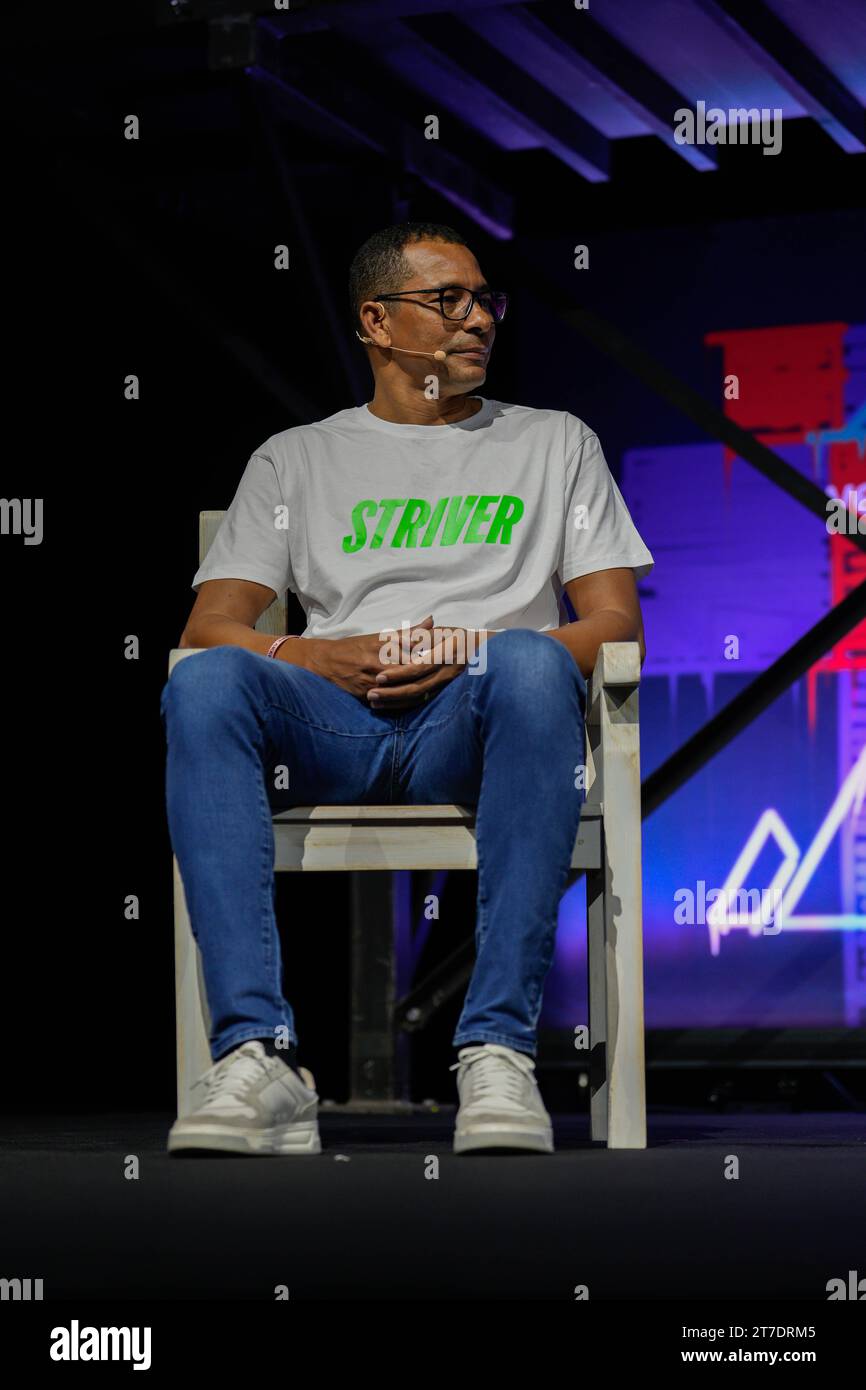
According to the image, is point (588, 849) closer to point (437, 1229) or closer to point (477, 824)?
point (477, 824)

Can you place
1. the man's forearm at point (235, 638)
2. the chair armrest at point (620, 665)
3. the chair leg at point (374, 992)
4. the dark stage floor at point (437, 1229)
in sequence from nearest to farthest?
the dark stage floor at point (437, 1229)
the chair armrest at point (620, 665)
the man's forearm at point (235, 638)
the chair leg at point (374, 992)

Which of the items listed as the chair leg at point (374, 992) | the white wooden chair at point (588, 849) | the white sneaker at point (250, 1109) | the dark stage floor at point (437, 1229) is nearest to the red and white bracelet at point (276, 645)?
the white wooden chair at point (588, 849)

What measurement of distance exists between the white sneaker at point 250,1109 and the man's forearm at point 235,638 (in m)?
0.58

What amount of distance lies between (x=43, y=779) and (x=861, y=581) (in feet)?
6.21

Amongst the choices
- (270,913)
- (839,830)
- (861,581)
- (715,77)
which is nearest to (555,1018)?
(839,830)

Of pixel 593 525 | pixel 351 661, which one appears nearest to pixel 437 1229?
pixel 351 661

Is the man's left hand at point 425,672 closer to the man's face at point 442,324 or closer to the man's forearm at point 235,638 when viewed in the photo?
the man's forearm at point 235,638

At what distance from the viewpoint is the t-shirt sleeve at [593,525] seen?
92.6 inches

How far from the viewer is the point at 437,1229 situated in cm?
135

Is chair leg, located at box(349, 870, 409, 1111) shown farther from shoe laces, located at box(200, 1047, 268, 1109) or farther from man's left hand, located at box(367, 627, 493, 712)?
shoe laces, located at box(200, 1047, 268, 1109)

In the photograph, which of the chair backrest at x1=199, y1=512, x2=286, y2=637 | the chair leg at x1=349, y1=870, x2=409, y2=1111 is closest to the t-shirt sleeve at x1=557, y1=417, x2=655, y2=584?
the chair backrest at x1=199, y1=512, x2=286, y2=637

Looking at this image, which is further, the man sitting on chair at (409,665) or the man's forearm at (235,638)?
the man's forearm at (235,638)

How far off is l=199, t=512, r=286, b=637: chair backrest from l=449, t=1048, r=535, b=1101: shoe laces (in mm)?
1002

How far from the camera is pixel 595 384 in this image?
4598 millimetres
